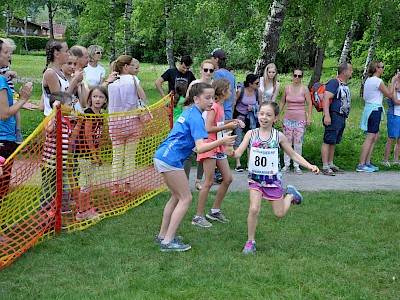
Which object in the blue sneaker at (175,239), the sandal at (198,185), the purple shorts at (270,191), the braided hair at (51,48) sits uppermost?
the braided hair at (51,48)

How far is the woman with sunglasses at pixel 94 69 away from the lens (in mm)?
9359

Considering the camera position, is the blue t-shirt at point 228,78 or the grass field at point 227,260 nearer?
the grass field at point 227,260

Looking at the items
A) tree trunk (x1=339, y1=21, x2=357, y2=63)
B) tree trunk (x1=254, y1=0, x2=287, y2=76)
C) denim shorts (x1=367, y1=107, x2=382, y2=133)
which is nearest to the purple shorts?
denim shorts (x1=367, y1=107, x2=382, y2=133)

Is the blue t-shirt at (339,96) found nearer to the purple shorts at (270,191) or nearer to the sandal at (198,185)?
the sandal at (198,185)

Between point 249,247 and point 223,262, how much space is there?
1.53ft

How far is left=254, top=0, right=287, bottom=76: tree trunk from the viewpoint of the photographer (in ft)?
40.0

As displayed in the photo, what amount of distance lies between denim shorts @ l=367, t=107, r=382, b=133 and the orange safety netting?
4.18 meters

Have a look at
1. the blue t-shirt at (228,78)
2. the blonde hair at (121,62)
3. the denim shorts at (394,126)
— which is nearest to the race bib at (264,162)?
the blonde hair at (121,62)

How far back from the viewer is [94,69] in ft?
31.4

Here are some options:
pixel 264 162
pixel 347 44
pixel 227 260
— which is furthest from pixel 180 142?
pixel 347 44

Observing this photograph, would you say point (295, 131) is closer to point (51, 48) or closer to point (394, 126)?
point (394, 126)

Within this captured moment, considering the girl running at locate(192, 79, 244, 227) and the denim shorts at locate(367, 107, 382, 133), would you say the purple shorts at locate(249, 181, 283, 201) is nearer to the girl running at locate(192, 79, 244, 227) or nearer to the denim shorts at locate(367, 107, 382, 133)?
the girl running at locate(192, 79, 244, 227)

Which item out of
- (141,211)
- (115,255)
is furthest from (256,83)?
(115,255)

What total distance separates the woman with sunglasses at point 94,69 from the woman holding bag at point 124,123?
1.38m
